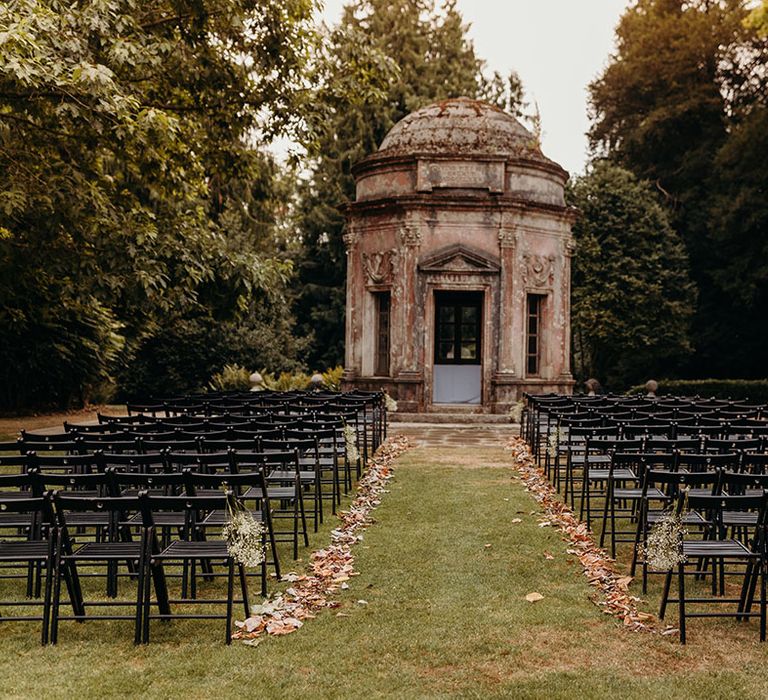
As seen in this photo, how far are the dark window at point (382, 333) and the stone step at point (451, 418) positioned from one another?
1.85 m

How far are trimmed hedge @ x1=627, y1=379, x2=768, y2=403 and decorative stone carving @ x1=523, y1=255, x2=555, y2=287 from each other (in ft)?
17.8

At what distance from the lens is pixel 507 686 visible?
188 inches

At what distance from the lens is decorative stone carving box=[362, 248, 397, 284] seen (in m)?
22.4

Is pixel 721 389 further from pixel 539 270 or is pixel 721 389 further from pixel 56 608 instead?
pixel 56 608

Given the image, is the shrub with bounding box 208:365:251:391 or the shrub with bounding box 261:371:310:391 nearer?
the shrub with bounding box 261:371:310:391

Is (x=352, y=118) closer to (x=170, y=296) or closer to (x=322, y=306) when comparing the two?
(x=322, y=306)

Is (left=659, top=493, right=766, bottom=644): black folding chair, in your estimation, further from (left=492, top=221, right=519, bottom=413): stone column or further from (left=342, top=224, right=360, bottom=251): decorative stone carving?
(left=342, top=224, right=360, bottom=251): decorative stone carving

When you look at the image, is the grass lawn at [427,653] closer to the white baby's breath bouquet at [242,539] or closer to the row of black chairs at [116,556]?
the row of black chairs at [116,556]

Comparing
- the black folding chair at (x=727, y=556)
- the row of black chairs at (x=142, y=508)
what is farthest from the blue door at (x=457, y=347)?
the black folding chair at (x=727, y=556)

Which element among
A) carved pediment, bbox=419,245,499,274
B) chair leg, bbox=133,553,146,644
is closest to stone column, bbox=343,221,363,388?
carved pediment, bbox=419,245,499,274

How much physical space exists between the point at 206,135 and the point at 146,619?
13622 mm

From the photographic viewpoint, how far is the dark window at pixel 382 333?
2288 cm

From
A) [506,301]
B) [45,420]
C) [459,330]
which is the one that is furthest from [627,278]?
[45,420]

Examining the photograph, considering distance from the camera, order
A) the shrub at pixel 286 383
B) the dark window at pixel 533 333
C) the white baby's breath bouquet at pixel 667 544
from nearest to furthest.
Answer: the white baby's breath bouquet at pixel 667 544 < the dark window at pixel 533 333 < the shrub at pixel 286 383
